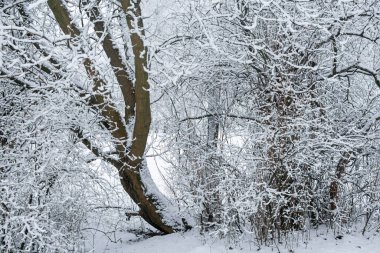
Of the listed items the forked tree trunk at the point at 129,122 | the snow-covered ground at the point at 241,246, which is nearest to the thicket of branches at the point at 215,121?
the forked tree trunk at the point at 129,122

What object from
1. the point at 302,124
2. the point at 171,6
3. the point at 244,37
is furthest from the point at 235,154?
the point at 171,6

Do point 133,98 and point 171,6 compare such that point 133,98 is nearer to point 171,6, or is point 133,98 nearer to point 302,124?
point 171,6

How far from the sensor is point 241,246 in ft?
19.0

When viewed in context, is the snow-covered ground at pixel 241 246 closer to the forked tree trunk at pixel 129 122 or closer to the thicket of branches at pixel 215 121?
the thicket of branches at pixel 215 121

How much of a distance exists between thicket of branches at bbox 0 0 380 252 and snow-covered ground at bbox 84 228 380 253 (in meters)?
0.19

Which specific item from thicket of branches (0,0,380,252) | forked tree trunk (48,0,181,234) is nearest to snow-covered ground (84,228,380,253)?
thicket of branches (0,0,380,252)

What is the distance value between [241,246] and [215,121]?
7.10ft

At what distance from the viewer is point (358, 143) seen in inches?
227

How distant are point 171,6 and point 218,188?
115 inches

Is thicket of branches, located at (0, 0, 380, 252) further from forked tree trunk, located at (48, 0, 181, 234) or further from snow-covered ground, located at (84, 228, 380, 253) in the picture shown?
snow-covered ground, located at (84, 228, 380, 253)

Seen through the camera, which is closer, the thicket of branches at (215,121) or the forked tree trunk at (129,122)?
the thicket of branches at (215,121)

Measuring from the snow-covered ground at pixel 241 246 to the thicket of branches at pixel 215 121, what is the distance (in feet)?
0.61

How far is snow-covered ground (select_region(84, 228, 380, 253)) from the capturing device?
540 cm

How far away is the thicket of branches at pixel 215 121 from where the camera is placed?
509 centimetres
